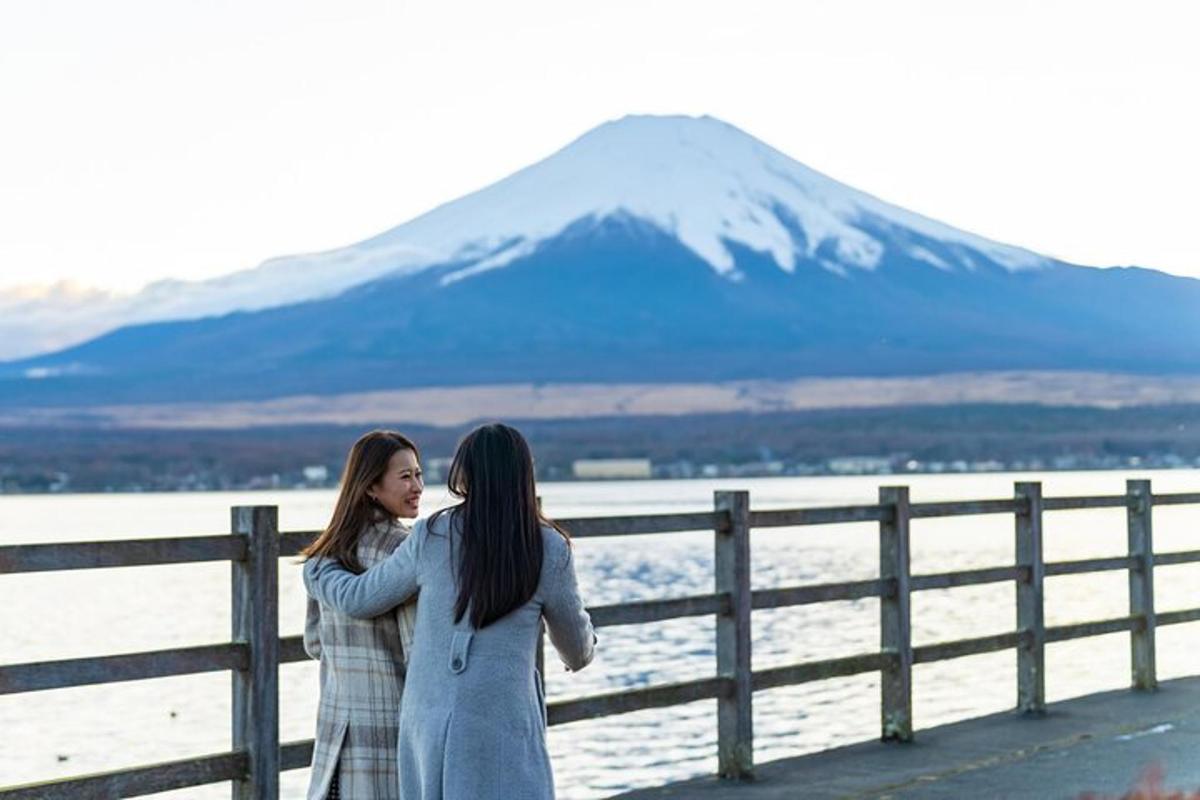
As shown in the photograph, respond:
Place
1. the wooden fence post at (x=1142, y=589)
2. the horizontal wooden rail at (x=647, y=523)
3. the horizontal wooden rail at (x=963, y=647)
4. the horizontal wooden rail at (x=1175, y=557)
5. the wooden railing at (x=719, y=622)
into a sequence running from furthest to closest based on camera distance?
the horizontal wooden rail at (x=1175, y=557), the wooden fence post at (x=1142, y=589), the horizontal wooden rail at (x=963, y=647), the horizontal wooden rail at (x=647, y=523), the wooden railing at (x=719, y=622)

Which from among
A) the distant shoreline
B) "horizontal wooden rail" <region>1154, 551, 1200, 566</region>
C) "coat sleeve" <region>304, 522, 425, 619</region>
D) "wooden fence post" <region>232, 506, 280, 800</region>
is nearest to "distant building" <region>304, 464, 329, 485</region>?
the distant shoreline

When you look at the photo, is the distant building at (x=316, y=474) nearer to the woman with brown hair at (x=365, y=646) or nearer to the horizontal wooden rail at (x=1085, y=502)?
Answer: the horizontal wooden rail at (x=1085, y=502)

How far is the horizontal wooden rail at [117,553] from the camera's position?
26.1 feet

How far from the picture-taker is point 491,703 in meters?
6.33

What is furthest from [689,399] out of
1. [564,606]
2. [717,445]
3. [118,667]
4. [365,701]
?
[564,606]

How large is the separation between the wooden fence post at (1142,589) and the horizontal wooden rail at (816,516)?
2.86 meters

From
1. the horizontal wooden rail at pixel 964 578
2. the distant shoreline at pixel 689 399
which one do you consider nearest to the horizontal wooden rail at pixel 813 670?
the horizontal wooden rail at pixel 964 578

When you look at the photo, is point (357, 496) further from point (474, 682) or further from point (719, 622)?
point (719, 622)

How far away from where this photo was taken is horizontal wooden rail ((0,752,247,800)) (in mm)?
8195

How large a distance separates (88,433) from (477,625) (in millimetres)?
178644

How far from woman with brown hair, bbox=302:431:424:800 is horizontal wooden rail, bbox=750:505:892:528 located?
14.6 ft

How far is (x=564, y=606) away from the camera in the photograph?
6371mm

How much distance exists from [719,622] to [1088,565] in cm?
391

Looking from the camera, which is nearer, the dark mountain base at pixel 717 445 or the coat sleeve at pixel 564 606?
the coat sleeve at pixel 564 606
